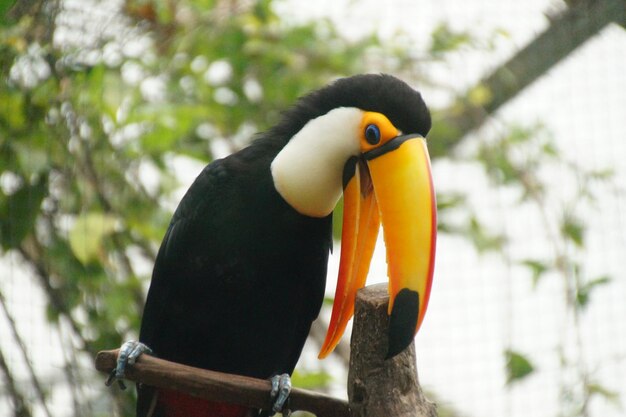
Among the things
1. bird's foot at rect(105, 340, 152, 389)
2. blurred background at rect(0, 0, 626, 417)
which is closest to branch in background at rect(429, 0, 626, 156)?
blurred background at rect(0, 0, 626, 417)

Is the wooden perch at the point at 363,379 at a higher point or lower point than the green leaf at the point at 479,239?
higher

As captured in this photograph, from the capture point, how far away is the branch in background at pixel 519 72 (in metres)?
2.96

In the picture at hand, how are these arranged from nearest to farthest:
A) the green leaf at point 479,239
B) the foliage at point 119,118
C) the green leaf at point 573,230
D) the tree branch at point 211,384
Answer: the tree branch at point 211,384
the foliage at point 119,118
the green leaf at point 573,230
the green leaf at point 479,239

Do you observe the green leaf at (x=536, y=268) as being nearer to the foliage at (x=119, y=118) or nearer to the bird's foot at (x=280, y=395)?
the foliage at (x=119, y=118)

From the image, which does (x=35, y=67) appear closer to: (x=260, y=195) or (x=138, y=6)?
(x=138, y=6)

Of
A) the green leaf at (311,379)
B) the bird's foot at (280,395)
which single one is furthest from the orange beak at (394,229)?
the green leaf at (311,379)

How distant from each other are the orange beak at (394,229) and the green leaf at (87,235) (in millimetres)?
896

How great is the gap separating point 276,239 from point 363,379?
615 millimetres

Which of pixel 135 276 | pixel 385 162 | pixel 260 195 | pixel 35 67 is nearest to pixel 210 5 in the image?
pixel 35 67

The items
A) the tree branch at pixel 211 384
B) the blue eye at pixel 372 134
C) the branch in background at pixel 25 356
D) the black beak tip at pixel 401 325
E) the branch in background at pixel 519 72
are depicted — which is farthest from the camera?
the branch in background at pixel 519 72

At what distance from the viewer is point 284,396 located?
1.84 metres

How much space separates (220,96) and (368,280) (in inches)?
68.4

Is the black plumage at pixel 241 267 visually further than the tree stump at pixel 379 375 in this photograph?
Yes

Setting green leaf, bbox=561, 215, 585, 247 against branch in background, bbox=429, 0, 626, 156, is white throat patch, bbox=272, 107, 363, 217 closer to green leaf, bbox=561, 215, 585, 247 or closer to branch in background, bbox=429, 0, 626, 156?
branch in background, bbox=429, 0, 626, 156
